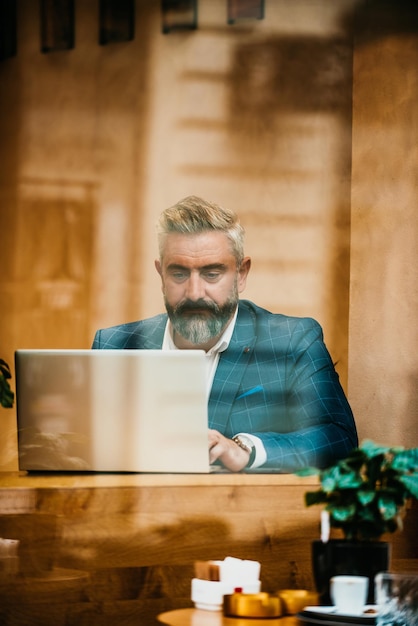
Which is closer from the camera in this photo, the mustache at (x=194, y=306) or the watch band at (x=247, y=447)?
the watch band at (x=247, y=447)

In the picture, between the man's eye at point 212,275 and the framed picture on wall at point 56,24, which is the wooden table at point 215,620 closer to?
the man's eye at point 212,275

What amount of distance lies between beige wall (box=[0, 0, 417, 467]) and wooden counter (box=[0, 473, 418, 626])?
0.67 meters

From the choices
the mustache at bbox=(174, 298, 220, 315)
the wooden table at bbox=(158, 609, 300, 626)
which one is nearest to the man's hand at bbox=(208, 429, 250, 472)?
the mustache at bbox=(174, 298, 220, 315)

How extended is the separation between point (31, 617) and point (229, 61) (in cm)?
242

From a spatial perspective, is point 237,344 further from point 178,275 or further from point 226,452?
Answer: point 226,452

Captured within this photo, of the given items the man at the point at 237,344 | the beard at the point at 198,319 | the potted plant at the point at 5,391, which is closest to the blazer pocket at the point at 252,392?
the man at the point at 237,344

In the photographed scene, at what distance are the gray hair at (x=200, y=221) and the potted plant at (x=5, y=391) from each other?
34.5 inches

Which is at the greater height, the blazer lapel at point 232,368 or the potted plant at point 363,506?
the blazer lapel at point 232,368

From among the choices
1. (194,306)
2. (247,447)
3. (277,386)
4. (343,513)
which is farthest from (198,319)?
(343,513)

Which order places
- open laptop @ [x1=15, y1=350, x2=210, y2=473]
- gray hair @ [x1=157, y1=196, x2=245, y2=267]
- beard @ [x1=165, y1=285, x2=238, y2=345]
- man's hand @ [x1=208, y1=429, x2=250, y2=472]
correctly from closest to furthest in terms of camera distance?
1. open laptop @ [x1=15, y1=350, x2=210, y2=473]
2. man's hand @ [x1=208, y1=429, x2=250, y2=472]
3. beard @ [x1=165, y1=285, x2=238, y2=345]
4. gray hair @ [x1=157, y1=196, x2=245, y2=267]

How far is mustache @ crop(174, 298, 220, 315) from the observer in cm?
446

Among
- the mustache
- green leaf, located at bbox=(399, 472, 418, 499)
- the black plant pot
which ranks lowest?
the black plant pot

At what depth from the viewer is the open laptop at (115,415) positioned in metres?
4.02

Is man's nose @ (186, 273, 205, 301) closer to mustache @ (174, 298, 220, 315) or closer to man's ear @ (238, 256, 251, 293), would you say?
mustache @ (174, 298, 220, 315)
